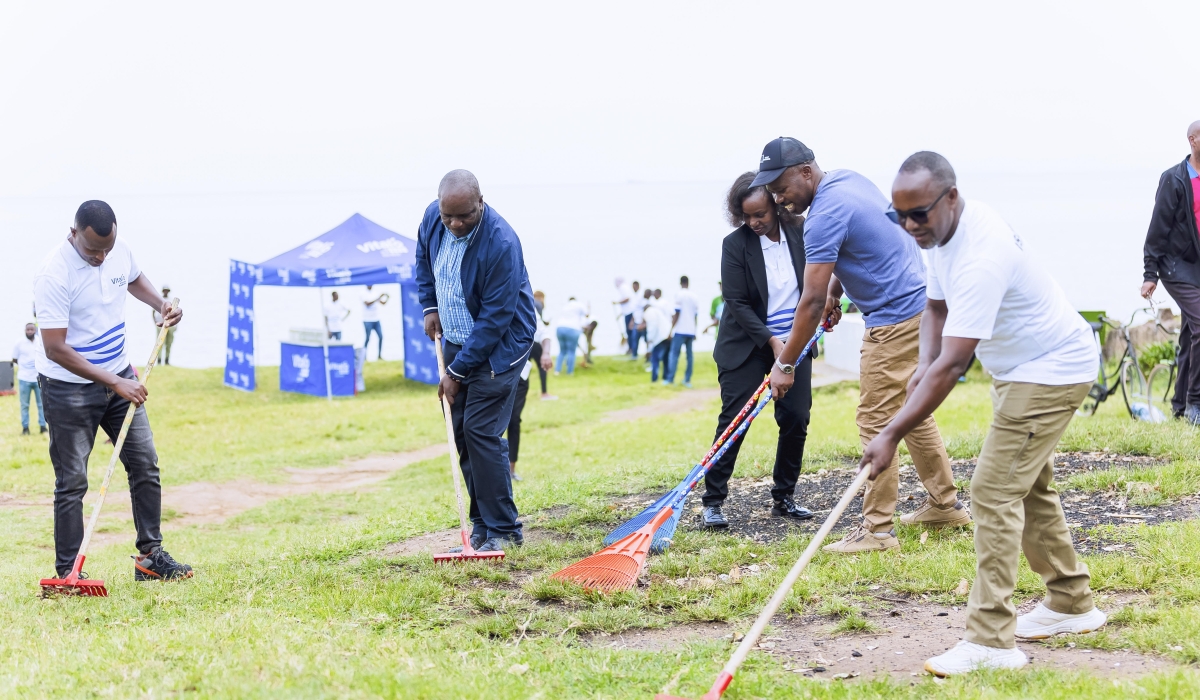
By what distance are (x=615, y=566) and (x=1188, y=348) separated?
587 cm

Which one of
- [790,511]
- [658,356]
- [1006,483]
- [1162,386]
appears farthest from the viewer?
[658,356]

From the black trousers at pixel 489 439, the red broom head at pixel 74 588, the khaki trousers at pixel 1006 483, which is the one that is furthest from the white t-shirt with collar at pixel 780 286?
the red broom head at pixel 74 588

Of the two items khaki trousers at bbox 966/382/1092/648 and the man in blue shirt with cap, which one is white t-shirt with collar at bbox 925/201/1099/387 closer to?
khaki trousers at bbox 966/382/1092/648

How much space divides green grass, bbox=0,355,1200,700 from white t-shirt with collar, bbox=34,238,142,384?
1.29 metres

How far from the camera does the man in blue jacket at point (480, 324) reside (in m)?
5.70

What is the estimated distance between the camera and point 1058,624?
13.4 feet

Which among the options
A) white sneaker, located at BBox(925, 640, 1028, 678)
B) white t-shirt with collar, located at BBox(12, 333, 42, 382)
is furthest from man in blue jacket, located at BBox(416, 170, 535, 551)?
white t-shirt with collar, located at BBox(12, 333, 42, 382)

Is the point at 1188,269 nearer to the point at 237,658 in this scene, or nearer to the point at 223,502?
the point at 237,658

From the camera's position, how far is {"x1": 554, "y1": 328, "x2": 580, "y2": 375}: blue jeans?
2112cm

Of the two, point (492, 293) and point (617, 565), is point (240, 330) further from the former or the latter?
point (617, 565)

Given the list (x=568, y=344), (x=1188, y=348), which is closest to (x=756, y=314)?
(x=1188, y=348)

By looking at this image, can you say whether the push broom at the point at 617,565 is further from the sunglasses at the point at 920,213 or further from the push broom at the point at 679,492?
the sunglasses at the point at 920,213

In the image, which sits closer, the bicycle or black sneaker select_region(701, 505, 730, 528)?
black sneaker select_region(701, 505, 730, 528)

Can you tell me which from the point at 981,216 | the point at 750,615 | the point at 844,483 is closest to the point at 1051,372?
the point at 981,216
